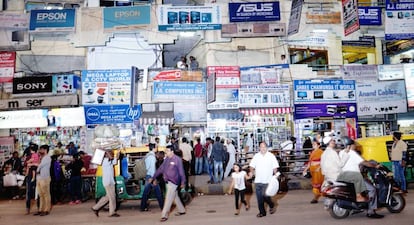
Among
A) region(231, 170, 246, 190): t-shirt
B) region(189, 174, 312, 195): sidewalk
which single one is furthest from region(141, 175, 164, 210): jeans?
region(189, 174, 312, 195): sidewalk

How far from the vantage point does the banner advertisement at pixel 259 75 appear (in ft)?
64.4

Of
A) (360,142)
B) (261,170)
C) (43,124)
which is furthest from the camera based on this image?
(43,124)

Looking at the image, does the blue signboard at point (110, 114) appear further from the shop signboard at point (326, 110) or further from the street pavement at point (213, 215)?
the shop signboard at point (326, 110)

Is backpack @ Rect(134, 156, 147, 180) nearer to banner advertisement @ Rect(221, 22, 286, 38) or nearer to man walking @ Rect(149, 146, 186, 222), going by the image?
man walking @ Rect(149, 146, 186, 222)

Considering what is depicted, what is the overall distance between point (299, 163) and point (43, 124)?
39.1 ft

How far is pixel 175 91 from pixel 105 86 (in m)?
3.32

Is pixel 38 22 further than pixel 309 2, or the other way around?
pixel 309 2

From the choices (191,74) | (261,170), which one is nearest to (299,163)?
(191,74)

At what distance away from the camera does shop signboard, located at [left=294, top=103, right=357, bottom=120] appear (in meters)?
20.1

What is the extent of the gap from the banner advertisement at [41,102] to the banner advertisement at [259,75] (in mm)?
8059

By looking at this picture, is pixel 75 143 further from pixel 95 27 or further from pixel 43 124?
pixel 95 27

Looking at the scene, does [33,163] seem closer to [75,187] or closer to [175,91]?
[75,187]

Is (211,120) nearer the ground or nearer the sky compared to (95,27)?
nearer the ground

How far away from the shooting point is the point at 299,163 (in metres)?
16.9
